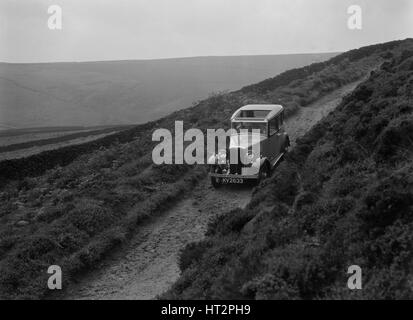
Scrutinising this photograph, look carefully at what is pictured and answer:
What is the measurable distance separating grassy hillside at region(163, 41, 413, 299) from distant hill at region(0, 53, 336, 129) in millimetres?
89755

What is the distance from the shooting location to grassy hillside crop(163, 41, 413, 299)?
7.82 meters

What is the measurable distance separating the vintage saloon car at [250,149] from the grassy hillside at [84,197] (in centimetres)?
177

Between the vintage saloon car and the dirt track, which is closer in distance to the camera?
the dirt track

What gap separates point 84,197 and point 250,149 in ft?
21.7

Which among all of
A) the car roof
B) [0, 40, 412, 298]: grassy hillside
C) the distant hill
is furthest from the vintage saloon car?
the distant hill

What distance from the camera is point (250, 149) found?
59.4 ft

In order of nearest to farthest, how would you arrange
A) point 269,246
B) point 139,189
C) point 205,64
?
point 269,246, point 139,189, point 205,64

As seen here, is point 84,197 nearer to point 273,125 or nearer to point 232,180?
point 232,180

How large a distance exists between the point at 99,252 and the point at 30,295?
2.54 metres

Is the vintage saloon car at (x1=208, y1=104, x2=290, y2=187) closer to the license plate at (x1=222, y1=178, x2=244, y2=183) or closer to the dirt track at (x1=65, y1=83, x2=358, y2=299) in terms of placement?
the license plate at (x1=222, y1=178, x2=244, y2=183)

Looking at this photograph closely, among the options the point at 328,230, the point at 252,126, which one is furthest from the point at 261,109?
the point at 328,230

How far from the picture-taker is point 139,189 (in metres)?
19.0
